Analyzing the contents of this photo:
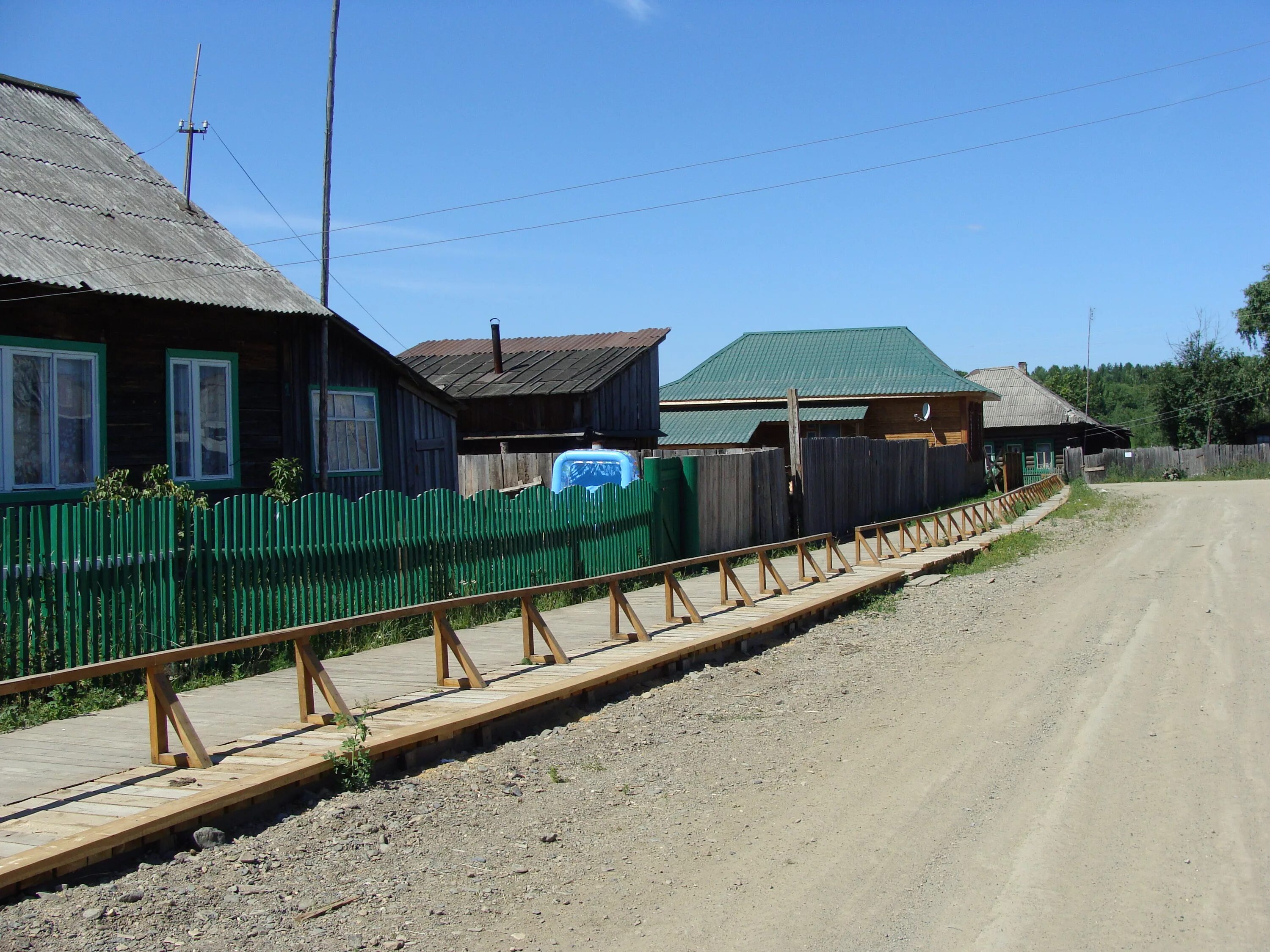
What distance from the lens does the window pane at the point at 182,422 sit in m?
14.0

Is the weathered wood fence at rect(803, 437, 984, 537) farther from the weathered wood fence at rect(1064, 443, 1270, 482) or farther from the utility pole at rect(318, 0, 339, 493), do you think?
the weathered wood fence at rect(1064, 443, 1270, 482)

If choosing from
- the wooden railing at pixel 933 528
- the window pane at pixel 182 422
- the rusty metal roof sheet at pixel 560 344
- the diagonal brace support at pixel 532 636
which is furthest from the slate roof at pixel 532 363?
the diagonal brace support at pixel 532 636

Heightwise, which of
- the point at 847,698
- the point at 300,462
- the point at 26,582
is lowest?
→ the point at 847,698

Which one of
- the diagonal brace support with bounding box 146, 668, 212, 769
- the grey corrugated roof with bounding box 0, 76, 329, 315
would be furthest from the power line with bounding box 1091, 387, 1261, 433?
the diagonal brace support with bounding box 146, 668, 212, 769

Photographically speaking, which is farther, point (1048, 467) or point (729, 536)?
point (1048, 467)

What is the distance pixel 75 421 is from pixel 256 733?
671 centimetres

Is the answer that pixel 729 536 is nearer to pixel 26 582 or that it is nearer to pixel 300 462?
pixel 300 462

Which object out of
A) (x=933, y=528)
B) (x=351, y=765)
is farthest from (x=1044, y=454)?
(x=351, y=765)

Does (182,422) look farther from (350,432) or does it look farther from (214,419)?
(350,432)

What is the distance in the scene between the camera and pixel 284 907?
5.25m

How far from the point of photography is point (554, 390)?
26141mm

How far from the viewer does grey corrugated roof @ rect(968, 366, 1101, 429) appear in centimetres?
6075

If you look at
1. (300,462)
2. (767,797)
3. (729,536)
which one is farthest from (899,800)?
(729,536)

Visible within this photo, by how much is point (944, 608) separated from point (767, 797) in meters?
9.50
